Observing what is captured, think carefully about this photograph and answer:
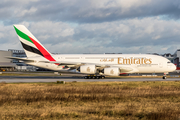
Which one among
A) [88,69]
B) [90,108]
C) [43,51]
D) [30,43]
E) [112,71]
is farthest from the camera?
[43,51]

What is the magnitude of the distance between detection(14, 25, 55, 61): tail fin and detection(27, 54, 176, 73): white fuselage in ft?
3.89

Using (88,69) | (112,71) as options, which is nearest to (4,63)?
(88,69)

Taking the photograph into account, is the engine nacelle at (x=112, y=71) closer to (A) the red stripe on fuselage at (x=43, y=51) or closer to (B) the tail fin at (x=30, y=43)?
(A) the red stripe on fuselage at (x=43, y=51)

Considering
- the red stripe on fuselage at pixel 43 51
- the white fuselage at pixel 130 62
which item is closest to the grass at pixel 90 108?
the white fuselage at pixel 130 62

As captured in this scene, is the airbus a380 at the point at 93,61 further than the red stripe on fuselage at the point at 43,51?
No

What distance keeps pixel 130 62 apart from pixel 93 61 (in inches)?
313

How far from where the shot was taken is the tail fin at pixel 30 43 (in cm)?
4728

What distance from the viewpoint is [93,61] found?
47656 millimetres

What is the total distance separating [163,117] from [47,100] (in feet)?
34.2

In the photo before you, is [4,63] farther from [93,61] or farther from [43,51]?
[93,61]

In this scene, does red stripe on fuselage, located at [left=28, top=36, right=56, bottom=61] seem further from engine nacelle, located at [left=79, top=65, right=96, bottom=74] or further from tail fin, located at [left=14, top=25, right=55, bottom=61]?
engine nacelle, located at [left=79, top=65, right=96, bottom=74]

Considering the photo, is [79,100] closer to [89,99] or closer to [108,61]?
[89,99]

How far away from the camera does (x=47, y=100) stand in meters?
18.9

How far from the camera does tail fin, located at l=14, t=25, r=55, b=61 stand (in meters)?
47.3
